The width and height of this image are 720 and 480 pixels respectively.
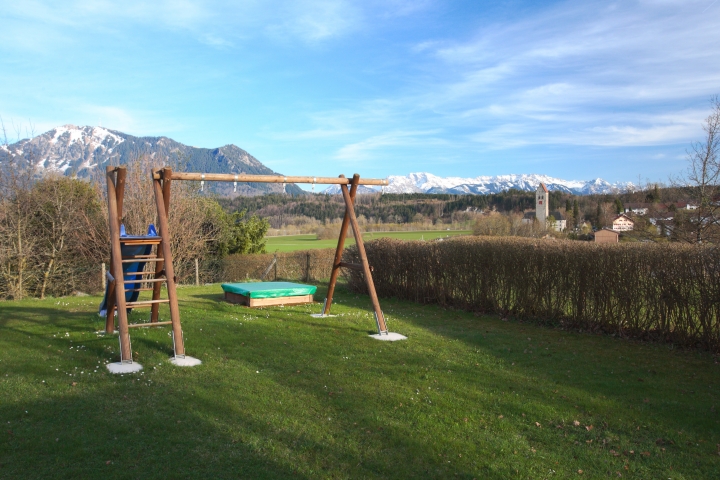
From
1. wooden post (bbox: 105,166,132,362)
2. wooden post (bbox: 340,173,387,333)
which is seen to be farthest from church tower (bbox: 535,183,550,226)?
wooden post (bbox: 105,166,132,362)

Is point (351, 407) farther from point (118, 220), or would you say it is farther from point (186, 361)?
point (118, 220)

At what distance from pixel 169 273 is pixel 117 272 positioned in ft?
2.29

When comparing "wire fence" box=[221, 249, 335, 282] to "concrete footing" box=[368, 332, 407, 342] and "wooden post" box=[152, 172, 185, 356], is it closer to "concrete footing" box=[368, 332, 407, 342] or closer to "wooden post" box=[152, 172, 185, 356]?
"concrete footing" box=[368, 332, 407, 342]

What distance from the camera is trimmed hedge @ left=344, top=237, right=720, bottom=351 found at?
8.41m

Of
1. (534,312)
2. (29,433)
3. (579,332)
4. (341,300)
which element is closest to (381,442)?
(29,433)

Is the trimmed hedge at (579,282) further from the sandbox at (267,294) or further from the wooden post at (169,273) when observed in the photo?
the wooden post at (169,273)

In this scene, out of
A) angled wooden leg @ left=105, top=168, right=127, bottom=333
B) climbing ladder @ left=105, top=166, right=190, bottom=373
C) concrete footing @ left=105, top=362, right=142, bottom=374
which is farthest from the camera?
angled wooden leg @ left=105, top=168, right=127, bottom=333

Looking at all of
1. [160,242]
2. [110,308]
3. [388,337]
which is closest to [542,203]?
[388,337]

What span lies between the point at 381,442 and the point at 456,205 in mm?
54633

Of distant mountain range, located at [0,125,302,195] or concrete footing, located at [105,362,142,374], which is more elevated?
distant mountain range, located at [0,125,302,195]

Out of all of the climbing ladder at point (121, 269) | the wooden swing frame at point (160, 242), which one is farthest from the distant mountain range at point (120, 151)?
the climbing ladder at point (121, 269)

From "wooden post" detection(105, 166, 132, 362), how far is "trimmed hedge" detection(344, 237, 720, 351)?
307 inches

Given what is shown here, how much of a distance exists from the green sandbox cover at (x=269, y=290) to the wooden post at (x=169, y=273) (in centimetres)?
461

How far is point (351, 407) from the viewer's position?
542cm
